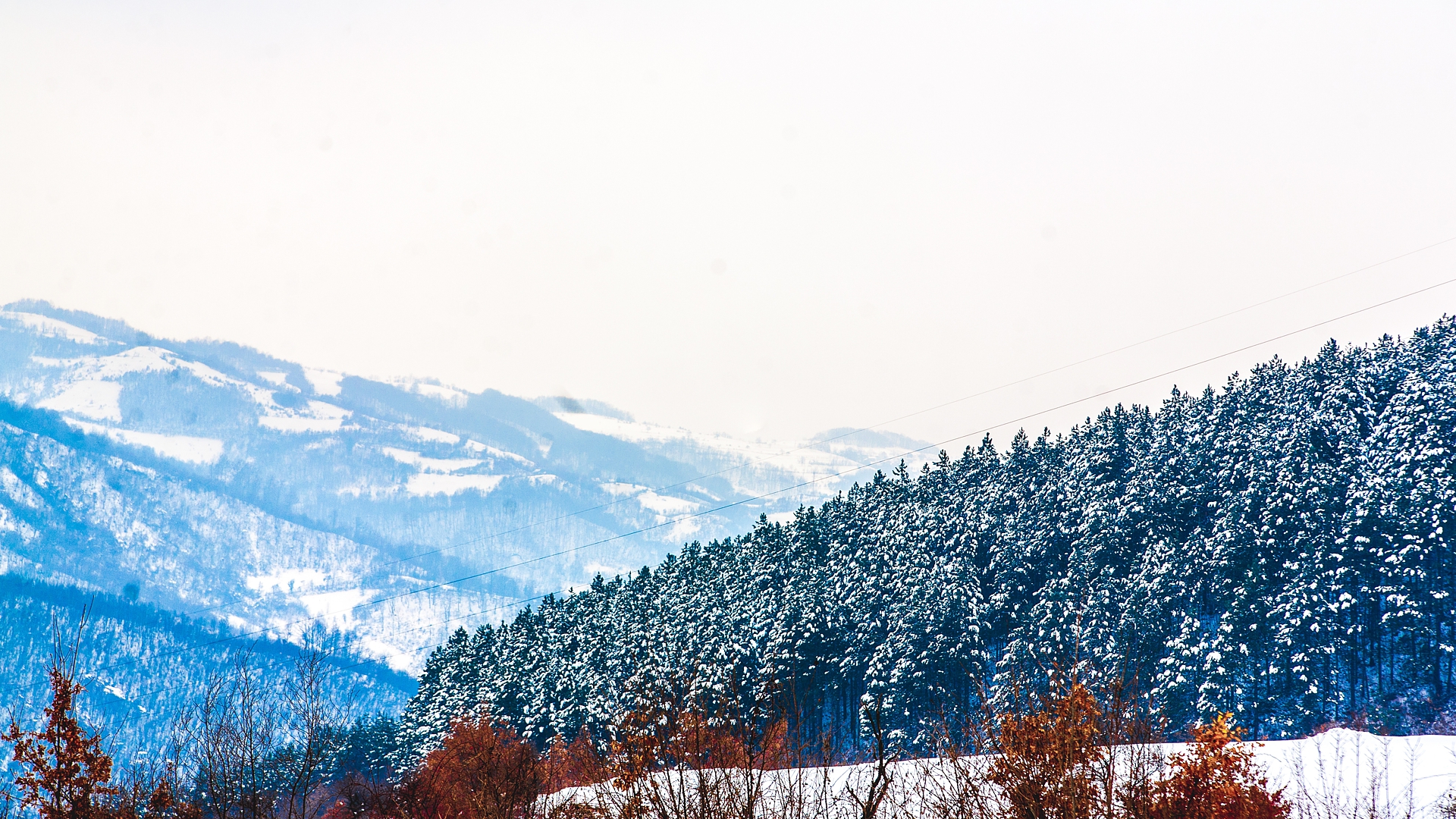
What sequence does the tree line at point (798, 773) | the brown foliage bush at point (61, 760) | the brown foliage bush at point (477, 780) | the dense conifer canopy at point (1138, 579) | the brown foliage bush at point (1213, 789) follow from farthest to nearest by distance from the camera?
the dense conifer canopy at point (1138, 579) → the brown foliage bush at point (477, 780) → the brown foliage bush at point (1213, 789) → the brown foliage bush at point (61, 760) → the tree line at point (798, 773)

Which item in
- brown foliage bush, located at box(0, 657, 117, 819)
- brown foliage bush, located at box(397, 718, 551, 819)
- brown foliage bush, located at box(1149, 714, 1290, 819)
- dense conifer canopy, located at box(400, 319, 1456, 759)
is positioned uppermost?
dense conifer canopy, located at box(400, 319, 1456, 759)

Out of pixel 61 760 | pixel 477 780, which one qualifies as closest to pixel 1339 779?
pixel 61 760

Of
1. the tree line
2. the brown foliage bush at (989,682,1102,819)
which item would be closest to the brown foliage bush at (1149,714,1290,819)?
the tree line

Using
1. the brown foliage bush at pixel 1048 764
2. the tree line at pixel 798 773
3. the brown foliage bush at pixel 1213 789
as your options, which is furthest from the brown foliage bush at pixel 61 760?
the brown foliage bush at pixel 1213 789

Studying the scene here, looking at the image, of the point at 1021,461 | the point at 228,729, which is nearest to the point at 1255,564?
the point at 1021,461

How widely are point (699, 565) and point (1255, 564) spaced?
44.2 meters

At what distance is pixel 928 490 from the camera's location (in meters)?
72.9

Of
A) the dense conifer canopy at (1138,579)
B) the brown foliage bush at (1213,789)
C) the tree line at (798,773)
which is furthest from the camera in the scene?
the dense conifer canopy at (1138,579)

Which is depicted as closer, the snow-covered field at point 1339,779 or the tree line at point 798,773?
the tree line at point 798,773

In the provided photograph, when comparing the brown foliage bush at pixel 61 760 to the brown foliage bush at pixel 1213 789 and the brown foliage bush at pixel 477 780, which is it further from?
the brown foliage bush at pixel 1213 789

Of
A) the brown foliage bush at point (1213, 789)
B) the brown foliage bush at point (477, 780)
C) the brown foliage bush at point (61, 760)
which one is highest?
the brown foliage bush at point (1213, 789)

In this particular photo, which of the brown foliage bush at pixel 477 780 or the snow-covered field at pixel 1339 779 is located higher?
the snow-covered field at pixel 1339 779

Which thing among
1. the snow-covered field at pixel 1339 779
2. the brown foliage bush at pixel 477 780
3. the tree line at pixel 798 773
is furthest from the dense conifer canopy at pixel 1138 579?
the tree line at pixel 798 773

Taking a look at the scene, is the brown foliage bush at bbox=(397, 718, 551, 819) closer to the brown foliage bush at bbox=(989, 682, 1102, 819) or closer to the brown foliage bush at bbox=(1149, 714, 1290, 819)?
the brown foliage bush at bbox=(989, 682, 1102, 819)
